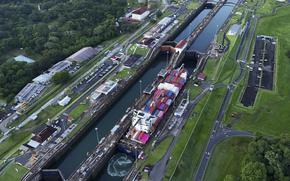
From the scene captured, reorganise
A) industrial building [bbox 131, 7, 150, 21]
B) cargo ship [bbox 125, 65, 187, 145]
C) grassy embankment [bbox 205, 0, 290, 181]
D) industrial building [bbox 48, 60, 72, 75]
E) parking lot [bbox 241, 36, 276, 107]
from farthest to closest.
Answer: industrial building [bbox 131, 7, 150, 21], industrial building [bbox 48, 60, 72, 75], parking lot [bbox 241, 36, 276, 107], cargo ship [bbox 125, 65, 187, 145], grassy embankment [bbox 205, 0, 290, 181]

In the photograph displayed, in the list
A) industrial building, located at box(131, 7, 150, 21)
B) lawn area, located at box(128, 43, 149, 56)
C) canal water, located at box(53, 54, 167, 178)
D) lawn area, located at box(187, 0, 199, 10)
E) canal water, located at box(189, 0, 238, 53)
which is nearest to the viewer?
canal water, located at box(53, 54, 167, 178)

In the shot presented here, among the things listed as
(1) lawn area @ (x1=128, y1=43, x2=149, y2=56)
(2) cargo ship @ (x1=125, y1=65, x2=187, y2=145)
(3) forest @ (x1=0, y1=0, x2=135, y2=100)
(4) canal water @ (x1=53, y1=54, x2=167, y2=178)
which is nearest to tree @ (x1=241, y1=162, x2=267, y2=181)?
(2) cargo ship @ (x1=125, y1=65, x2=187, y2=145)

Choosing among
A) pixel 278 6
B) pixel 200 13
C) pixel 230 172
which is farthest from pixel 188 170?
pixel 278 6

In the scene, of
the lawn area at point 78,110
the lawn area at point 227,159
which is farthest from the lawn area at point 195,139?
the lawn area at point 78,110

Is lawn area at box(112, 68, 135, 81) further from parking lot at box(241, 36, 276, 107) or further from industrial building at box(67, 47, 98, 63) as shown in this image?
parking lot at box(241, 36, 276, 107)

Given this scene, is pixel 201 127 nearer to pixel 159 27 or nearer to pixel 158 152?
pixel 158 152

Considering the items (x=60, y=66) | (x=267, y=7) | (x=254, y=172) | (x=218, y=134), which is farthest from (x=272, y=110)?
(x=267, y=7)

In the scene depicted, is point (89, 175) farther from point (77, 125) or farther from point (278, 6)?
point (278, 6)
